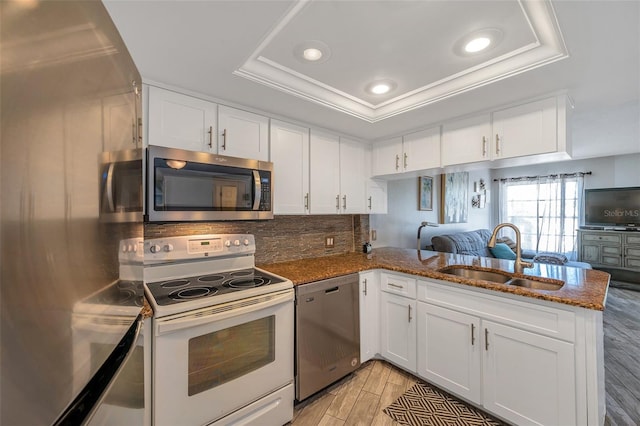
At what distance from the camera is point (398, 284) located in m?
2.29

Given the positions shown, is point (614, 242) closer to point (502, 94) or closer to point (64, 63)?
point (502, 94)

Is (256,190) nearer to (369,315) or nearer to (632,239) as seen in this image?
(369,315)

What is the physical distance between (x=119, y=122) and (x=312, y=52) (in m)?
1.20

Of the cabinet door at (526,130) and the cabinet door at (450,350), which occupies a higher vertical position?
the cabinet door at (526,130)

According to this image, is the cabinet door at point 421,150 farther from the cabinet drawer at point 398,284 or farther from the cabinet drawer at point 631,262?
the cabinet drawer at point 631,262

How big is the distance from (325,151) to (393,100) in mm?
741

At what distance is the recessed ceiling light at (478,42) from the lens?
140 cm

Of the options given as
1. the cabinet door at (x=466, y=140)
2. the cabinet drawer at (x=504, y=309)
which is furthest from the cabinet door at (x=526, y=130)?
the cabinet drawer at (x=504, y=309)

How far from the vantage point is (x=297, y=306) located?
1.85 metres

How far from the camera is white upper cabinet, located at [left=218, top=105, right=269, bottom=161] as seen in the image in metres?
1.93

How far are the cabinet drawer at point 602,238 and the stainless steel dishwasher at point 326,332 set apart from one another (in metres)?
5.66

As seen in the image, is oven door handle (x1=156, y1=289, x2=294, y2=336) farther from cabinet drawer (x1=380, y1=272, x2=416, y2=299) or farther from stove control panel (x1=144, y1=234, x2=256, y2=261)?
cabinet drawer (x1=380, y1=272, x2=416, y2=299)

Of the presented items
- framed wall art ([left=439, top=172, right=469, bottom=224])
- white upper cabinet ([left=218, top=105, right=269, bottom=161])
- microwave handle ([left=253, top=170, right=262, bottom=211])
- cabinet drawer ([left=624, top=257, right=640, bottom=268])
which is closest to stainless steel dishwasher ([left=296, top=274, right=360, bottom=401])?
microwave handle ([left=253, top=170, right=262, bottom=211])

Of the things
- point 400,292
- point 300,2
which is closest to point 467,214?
point 400,292
